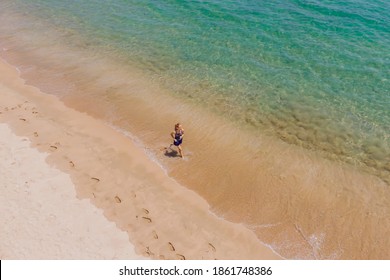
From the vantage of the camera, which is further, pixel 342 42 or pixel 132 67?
pixel 342 42

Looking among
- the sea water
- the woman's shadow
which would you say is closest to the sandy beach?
the woman's shadow

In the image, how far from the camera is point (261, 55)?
26641 millimetres

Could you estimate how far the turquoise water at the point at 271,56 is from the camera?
20.7 m

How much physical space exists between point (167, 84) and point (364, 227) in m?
14.8

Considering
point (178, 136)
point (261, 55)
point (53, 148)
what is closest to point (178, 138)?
point (178, 136)

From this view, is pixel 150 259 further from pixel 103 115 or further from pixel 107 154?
pixel 103 115

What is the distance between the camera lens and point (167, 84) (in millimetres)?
23984

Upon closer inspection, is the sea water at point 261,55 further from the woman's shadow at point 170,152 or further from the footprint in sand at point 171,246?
the footprint in sand at point 171,246

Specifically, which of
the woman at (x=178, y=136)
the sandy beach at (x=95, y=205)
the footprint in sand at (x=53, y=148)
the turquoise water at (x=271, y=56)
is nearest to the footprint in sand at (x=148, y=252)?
the sandy beach at (x=95, y=205)

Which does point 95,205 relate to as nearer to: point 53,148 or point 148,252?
point 148,252

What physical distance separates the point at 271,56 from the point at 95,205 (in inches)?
703

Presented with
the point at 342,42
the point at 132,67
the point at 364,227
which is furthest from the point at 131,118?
the point at 342,42

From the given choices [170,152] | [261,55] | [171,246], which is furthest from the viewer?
[261,55]

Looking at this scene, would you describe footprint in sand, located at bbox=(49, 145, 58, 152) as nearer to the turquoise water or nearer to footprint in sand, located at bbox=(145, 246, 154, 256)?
footprint in sand, located at bbox=(145, 246, 154, 256)
